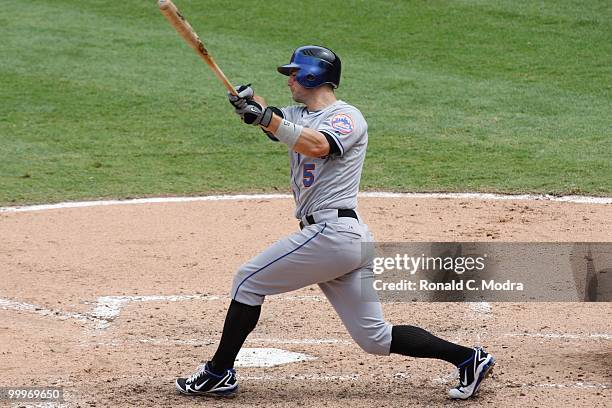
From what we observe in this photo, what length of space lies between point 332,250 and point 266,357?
1.08 m

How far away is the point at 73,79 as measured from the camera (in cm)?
1293

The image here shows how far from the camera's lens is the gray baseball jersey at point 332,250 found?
522 centimetres

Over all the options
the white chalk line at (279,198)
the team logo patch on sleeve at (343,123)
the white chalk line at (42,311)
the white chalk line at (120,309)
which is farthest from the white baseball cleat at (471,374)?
the white chalk line at (279,198)

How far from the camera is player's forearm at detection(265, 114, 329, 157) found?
16.7 ft

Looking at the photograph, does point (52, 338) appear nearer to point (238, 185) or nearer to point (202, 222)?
point (202, 222)

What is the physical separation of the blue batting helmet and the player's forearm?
323 mm

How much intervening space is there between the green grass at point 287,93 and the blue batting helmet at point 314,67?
4.26m

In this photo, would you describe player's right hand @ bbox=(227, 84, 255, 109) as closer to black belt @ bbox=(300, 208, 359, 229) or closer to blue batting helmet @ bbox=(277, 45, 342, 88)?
blue batting helmet @ bbox=(277, 45, 342, 88)

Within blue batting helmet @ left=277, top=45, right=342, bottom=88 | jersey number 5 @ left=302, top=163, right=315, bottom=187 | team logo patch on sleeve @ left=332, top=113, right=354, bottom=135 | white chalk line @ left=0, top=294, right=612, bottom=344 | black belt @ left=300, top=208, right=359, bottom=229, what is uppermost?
blue batting helmet @ left=277, top=45, right=342, bottom=88

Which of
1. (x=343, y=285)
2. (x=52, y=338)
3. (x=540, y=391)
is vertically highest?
(x=343, y=285)

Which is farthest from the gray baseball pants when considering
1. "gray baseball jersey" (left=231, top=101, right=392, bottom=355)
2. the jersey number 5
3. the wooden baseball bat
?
the wooden baseball bat

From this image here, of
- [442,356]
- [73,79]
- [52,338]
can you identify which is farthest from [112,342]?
[73,79]

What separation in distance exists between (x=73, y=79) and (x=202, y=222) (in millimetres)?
4991

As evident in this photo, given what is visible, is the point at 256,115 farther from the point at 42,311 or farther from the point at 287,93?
the point at 287,93
